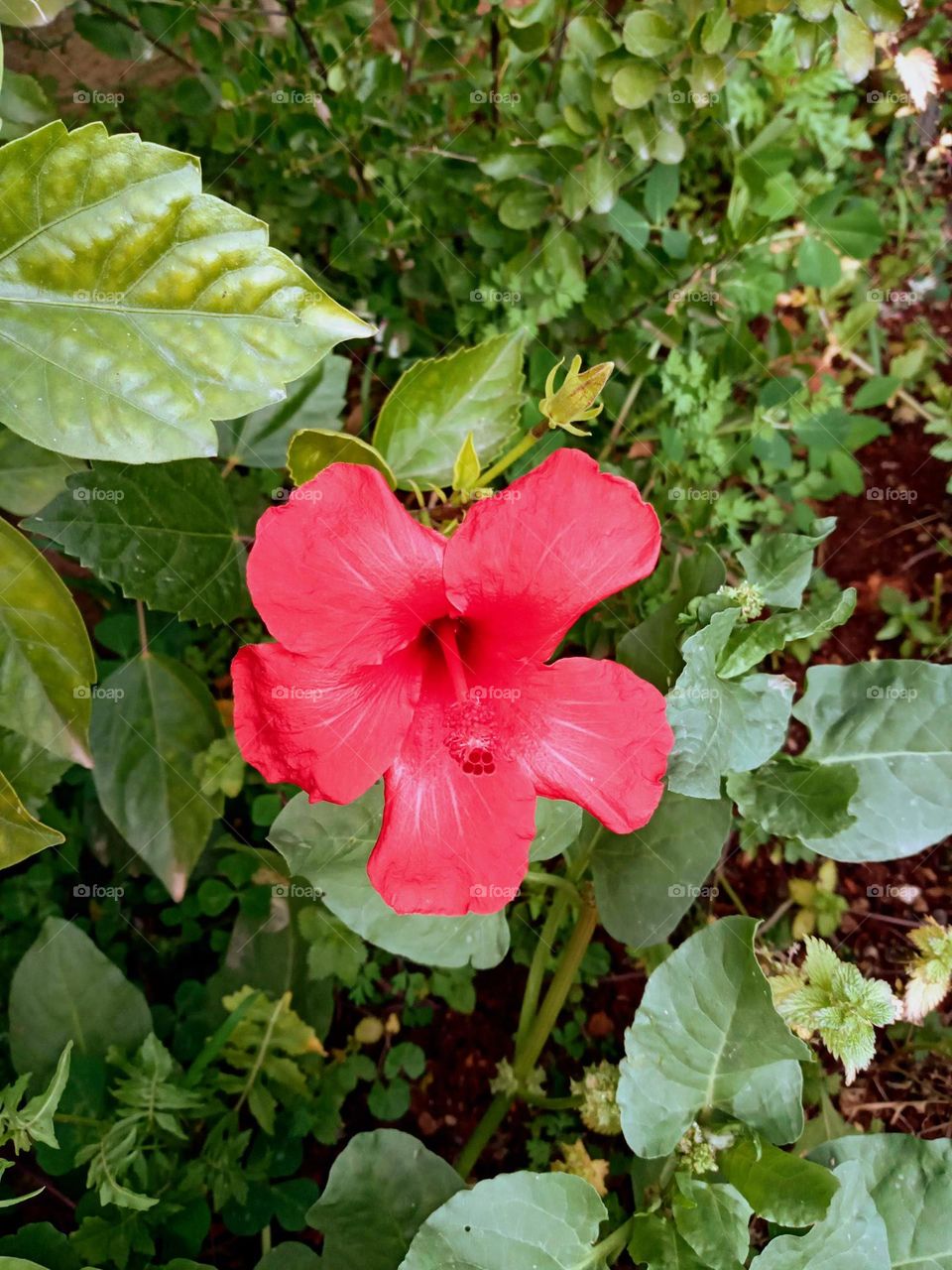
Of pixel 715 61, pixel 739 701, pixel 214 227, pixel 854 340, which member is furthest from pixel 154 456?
pixel 854 340

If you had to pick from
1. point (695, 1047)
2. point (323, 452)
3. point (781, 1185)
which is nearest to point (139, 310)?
→ point (323, 452)

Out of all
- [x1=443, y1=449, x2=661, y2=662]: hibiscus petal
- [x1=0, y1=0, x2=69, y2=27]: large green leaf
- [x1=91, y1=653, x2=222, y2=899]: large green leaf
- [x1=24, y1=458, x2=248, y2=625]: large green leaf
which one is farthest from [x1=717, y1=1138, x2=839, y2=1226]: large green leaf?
[x1=0, y1=0, x2=69, y2=27]: large green leaf

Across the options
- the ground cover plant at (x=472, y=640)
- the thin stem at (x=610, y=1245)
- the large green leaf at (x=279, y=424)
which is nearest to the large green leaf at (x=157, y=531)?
the ground cover plant at (x=472, y=640)

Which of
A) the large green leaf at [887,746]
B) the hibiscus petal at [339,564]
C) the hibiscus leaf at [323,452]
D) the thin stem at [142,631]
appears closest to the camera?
the hibiscus petal at [339,564]

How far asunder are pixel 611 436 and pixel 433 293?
360 mm

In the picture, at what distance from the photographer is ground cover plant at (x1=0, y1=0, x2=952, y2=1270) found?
2.90ft

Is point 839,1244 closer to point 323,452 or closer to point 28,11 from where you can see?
point 323,452

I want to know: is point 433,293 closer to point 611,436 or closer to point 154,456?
point 611,436

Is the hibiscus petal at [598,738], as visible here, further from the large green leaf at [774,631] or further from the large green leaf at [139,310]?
the large green leaf at [139,310]

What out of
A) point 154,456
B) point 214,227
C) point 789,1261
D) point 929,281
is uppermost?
point 214,227

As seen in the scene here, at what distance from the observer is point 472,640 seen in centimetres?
101

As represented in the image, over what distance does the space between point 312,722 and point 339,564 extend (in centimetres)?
16

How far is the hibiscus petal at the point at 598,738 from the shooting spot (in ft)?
3.04

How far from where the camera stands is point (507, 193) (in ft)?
4.50
